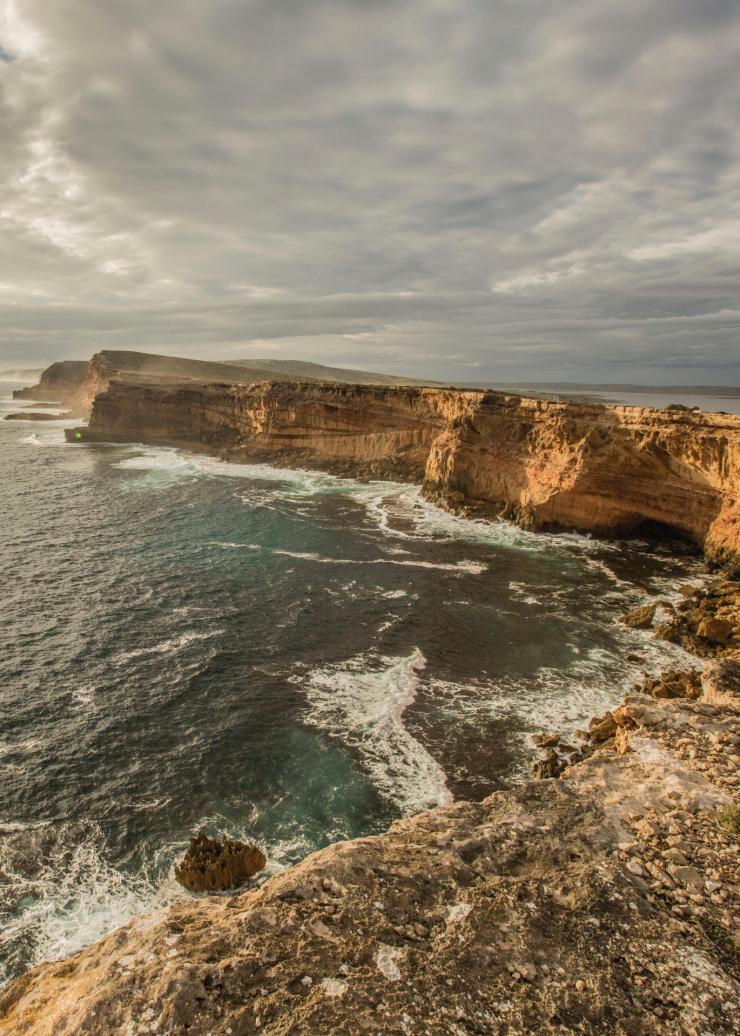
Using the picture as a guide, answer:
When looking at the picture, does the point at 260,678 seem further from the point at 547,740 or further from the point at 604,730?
the point at 604,730

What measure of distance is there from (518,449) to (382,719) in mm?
29289

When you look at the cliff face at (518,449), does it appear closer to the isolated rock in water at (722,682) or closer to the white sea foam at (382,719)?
the isolated rock in water at (722,682)

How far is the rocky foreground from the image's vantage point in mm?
6000

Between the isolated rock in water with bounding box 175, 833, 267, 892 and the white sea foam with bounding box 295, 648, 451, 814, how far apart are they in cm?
399

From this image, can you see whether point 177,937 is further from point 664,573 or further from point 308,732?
point 664,573

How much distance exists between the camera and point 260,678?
1992 cm

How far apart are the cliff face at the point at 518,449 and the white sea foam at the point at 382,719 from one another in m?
22.1

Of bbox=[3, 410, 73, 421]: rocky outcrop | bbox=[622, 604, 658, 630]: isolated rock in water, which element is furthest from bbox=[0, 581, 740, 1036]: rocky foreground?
bbox=[3, 410, 73, 421]: rocky outcrop

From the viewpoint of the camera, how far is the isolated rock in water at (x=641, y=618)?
2417cm

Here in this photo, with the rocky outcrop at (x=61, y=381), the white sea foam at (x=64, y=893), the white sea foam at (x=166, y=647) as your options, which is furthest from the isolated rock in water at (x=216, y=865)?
the rocky outcrop at (x=61, y=381)

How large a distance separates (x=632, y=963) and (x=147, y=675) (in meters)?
17.5

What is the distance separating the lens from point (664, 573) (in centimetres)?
3131

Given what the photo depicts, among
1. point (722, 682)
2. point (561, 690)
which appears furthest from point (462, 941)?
point (561, 690)

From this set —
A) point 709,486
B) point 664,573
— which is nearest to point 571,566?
point 664,573
